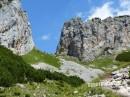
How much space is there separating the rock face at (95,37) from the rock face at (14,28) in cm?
9039

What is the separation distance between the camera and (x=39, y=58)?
252ft

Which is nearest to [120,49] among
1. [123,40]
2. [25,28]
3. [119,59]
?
[123,40]

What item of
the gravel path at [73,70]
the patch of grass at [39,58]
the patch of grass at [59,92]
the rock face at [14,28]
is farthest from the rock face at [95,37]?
the patch of grass at [59,92]

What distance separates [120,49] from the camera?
572 feet

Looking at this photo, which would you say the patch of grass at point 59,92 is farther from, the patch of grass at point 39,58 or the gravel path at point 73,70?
the patch of grass at point 39,58

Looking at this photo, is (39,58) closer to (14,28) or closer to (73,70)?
(73,70)

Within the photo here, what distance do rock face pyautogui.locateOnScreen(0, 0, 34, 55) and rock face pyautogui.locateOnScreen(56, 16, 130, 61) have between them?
9039 cm

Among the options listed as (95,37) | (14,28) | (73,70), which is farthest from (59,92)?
(95,37)

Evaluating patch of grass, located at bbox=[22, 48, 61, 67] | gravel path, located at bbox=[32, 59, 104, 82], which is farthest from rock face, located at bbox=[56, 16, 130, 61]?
gravel path, located at bbox=[32, 59, 104, 82]

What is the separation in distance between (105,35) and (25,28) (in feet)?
334

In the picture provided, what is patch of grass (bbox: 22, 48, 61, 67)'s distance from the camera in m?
74.2

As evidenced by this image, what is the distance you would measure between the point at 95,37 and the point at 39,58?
108m

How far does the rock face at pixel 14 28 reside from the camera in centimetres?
7581

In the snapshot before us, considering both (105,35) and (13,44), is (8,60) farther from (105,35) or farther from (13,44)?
(105,35)
